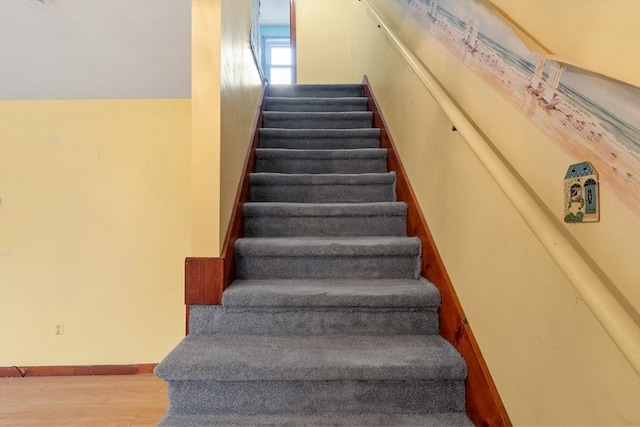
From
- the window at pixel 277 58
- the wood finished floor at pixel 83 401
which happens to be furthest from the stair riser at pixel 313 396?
the window at pixel 277 58

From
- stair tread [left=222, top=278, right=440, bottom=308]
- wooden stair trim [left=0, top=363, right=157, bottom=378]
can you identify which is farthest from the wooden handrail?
wooden stair trim [left=0, top=363, right=157, bottom=378]

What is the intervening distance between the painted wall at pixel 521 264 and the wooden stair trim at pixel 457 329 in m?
0.03

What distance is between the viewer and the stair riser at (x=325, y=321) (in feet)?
4.39

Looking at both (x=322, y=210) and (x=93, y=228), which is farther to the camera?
(x=93, y=228)

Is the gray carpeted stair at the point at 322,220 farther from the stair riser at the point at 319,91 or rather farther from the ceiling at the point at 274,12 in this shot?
the ceiling at the point at 274,12

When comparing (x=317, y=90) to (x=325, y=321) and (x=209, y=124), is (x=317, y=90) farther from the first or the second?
(x=325, y=321)

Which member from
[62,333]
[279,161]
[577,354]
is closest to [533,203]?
[577,354]

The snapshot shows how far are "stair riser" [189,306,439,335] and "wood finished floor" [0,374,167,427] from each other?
3.02 feet

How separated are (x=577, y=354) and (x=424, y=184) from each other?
101cm

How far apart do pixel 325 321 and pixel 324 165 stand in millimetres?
1179

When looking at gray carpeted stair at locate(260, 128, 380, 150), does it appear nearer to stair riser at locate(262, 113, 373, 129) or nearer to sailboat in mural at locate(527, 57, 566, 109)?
stair riser at locate(262, 113, 373, 129)

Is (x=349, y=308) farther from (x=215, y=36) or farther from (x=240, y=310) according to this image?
(x=215, y=36)

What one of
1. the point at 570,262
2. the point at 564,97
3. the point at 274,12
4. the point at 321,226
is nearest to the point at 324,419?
the point at 570,262

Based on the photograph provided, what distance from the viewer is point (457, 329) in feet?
3.90
